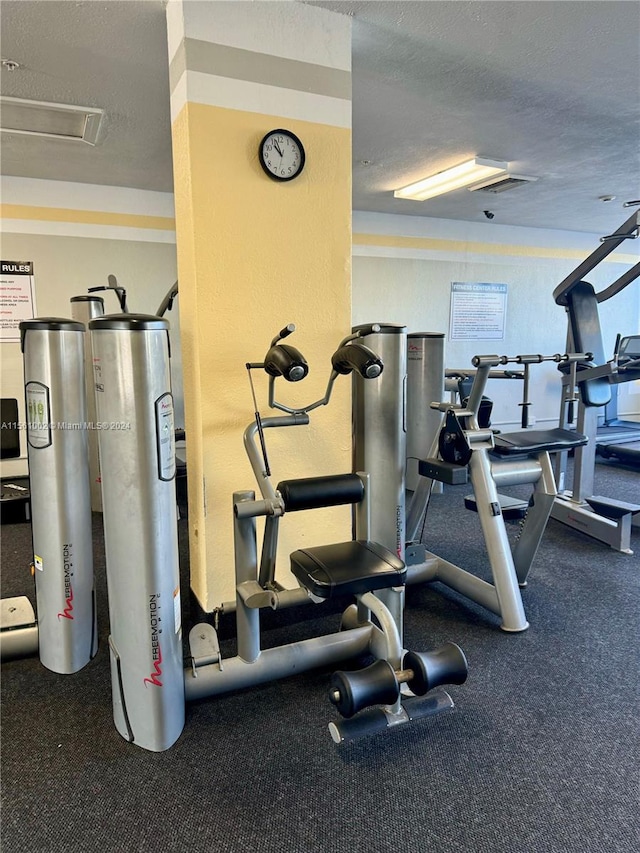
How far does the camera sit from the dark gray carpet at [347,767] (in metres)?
1.35

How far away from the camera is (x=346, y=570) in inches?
62.7

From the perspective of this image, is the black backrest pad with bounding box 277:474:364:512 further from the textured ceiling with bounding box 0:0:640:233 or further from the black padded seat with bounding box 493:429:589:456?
the textured ceiling with bounding box 0:0:640:233

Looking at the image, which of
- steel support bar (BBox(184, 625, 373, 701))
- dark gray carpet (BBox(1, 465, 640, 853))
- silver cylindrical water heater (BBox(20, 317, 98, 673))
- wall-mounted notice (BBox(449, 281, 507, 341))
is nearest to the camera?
dark gray carpet (BBox(1, 465, 640, 853))

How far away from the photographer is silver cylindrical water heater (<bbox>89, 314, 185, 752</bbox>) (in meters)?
1.51

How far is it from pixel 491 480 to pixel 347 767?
1.28 m

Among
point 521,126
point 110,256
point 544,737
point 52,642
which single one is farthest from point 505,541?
point 110,256

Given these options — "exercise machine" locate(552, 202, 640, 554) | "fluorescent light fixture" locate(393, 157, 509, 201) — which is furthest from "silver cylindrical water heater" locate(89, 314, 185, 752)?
"fluorescent light fixture" locate(393, 157, 509, 201)

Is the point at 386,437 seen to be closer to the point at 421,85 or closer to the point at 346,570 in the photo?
the point at 346,570

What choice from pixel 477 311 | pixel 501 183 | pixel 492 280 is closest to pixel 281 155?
pixel 501 183

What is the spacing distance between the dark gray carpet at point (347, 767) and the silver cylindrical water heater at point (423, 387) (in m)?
2.16

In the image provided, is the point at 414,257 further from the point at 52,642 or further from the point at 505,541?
the point at 52,642

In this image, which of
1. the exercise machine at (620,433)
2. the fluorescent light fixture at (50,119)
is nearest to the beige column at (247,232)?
the fluorescent light fixture at (50,119)

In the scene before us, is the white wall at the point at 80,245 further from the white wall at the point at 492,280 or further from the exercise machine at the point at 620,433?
the exercise machine at the point at 620,433

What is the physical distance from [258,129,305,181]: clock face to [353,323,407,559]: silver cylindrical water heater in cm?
66
